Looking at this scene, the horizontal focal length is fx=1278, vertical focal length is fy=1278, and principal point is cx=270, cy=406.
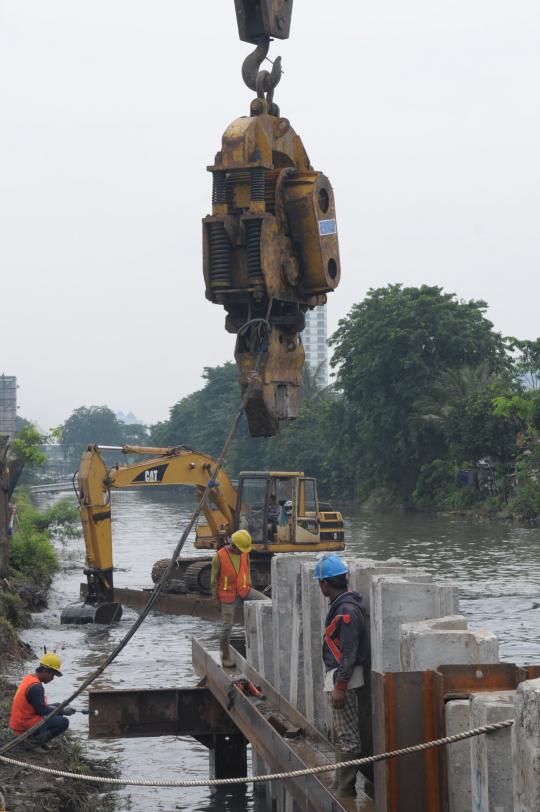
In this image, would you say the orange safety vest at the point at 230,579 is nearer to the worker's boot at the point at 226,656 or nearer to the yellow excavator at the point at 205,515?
the worker's boot at the point at 226,656

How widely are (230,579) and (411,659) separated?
6.80m

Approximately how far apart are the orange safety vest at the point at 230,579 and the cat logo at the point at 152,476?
31.5ft

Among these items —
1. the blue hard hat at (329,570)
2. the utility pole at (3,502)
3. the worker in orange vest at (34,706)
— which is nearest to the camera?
the blue hard hat at (329,570)

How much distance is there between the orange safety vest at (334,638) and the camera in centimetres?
747

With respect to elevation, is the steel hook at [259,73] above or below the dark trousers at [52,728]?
above

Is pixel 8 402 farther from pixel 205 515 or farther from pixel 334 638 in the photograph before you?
pixel 334 638

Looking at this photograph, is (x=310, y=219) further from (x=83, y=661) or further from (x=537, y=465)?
(x=537, y=465)

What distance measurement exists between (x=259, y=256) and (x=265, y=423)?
4.36ft

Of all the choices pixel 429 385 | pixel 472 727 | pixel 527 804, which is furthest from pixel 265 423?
pixel 429 385

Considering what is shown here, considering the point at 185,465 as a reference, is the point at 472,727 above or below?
below

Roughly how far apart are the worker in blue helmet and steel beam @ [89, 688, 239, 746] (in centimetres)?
353

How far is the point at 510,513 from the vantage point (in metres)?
48.4

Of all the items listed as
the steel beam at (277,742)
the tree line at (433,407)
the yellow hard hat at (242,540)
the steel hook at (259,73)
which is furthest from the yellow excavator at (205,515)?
the tree line at (433,407)

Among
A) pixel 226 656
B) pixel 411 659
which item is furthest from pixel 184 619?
pixel 411 659
